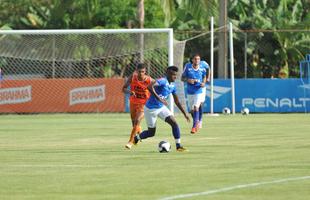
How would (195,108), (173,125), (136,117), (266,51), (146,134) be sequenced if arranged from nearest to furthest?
(173,125)
(146,134)
(136,117)
(195,108)
(266,51)

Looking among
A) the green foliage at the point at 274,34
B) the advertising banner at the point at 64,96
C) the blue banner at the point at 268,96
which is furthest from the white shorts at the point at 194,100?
the green foliage at the point at 274,34

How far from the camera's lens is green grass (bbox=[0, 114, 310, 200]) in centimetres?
1249

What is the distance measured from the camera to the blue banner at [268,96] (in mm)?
40719

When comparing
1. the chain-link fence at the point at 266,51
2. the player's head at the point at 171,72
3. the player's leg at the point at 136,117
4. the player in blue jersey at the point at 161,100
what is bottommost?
the player's leg at the point at 136,117

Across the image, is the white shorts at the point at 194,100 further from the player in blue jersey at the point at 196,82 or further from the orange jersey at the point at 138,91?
the orange jersey at the point at 138,91

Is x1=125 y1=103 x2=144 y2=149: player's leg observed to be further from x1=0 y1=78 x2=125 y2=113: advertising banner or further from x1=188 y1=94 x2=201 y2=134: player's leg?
x1=0 y1=78 x2=125 y2=113: advertising banner

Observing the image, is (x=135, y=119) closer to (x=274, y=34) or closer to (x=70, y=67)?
(x=70, y=67)

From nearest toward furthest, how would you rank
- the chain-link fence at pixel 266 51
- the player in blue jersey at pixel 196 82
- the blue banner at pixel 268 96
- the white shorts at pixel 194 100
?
the white shorts at pixel 194 100
the player in blue jersey at pixel 196 82
the blue banner at pixel 268 96
the chain-link fence at pixel 266 51

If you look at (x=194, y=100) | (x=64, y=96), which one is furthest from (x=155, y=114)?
(x=64, y=96)

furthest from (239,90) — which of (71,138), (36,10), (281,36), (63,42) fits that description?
(36,10)

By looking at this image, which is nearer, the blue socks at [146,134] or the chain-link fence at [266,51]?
the blue socks at [146,134]

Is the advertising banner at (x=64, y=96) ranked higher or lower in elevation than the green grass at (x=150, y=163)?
higher

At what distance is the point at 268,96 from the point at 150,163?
24.6 meters

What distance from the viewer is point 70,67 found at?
43.3 metres
